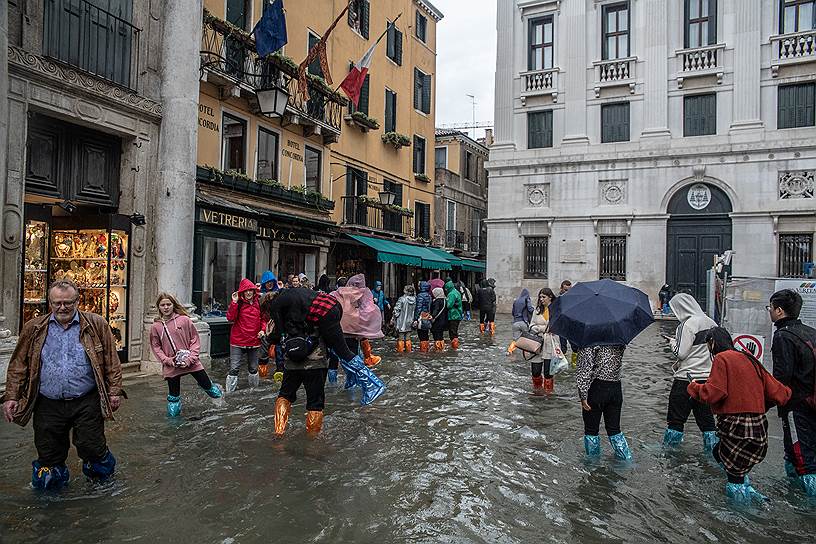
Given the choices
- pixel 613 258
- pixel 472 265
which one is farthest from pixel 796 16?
pixel 472 265

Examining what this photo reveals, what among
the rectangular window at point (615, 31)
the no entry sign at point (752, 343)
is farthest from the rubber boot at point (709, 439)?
the rectangular window at point (615, 31)

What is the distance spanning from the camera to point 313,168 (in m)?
18.9

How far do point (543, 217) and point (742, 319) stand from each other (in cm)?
1769

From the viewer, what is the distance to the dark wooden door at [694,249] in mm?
23578

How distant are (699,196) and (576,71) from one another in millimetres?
7361

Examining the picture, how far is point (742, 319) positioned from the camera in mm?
8875

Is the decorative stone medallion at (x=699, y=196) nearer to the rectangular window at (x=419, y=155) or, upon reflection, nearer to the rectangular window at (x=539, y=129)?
the rectangular window at (x=539, y=129)

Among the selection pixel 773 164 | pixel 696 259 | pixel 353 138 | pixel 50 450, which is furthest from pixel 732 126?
pixel 50 450

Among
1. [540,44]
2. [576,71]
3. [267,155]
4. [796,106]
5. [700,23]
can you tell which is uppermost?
[540,44]

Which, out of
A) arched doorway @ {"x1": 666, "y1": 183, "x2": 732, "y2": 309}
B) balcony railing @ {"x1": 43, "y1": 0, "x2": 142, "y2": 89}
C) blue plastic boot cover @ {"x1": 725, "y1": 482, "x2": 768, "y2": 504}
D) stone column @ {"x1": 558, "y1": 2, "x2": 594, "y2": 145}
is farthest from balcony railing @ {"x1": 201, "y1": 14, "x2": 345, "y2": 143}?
arched doorway @ {"x1": 666, "y1": 183, "x2": 732, "y2": 309}

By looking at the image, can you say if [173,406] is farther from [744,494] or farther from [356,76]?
[356,76]

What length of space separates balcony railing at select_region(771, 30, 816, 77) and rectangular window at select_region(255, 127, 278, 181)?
18.9m

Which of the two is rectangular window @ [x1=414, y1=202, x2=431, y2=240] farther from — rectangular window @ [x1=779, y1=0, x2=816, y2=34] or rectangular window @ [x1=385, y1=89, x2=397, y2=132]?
rectangular window @ [x1=779, y1=0, x2=816, y2=34]

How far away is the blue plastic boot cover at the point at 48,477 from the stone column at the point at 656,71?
2451 centimetres
